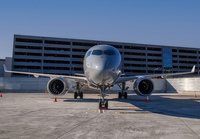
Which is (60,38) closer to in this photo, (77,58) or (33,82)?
(77,58)

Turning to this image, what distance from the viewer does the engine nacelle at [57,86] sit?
47.5 feet

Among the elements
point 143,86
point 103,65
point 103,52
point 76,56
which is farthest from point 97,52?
point 76,56

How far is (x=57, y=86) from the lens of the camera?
1527 cm

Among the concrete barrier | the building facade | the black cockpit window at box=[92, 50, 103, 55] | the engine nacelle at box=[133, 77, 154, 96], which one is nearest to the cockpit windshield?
the black cockpit window at box=[92, 50, 103, 55]

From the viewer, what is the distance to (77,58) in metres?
73.9

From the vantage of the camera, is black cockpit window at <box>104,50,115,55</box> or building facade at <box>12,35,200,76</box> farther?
building facade at <box>12,35,200,76</box>

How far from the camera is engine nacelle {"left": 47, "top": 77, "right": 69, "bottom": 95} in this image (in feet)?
47.5

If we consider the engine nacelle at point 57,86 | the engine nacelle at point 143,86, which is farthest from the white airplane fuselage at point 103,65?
the engine nacelle at point 57,86

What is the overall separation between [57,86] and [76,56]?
60.5 meters

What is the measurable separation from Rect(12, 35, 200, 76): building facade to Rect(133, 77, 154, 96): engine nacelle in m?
52.6

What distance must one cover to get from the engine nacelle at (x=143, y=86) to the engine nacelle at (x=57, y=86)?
20.0 feet

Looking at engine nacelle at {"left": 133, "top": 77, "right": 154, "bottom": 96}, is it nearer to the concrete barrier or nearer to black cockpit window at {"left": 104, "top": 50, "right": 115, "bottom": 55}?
black cockpit window at {"left": 104, "top": 50, "right": 115, "bottom": 55}

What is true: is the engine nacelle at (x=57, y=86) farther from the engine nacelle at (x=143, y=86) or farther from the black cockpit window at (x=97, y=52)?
the engine nacelle at (x=143, y=86)

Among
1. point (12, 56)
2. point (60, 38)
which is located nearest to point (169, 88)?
point (60, 38)
